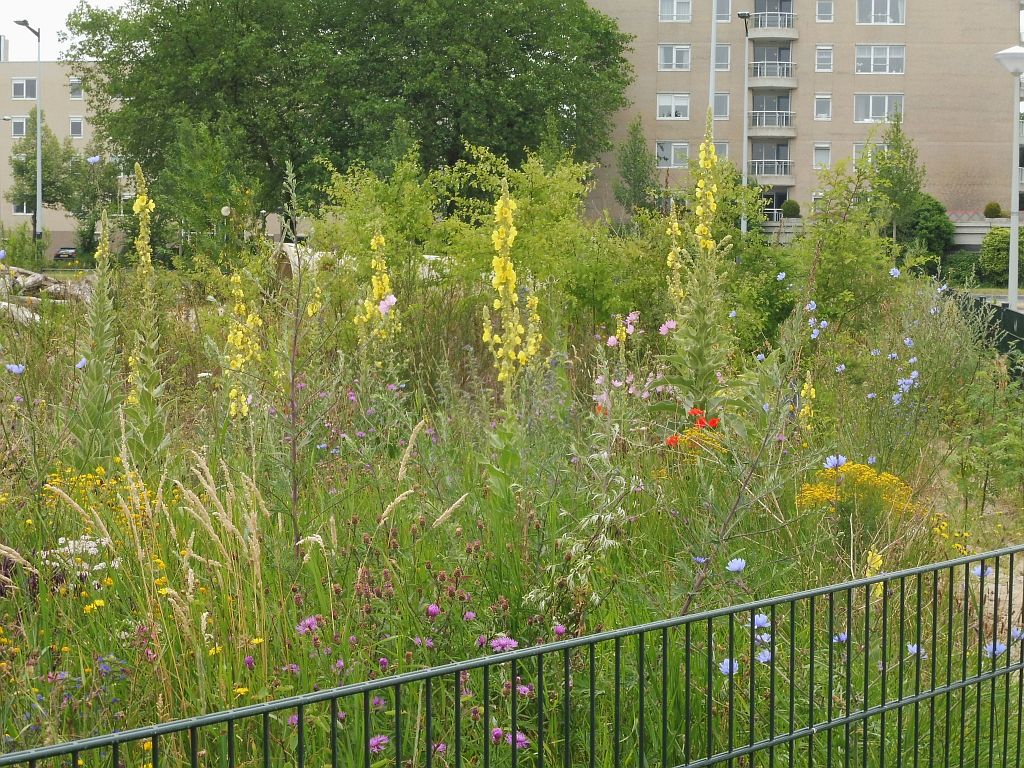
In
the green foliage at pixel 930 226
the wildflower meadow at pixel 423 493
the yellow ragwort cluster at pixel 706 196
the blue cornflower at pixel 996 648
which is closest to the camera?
the wildflower meadow at pixel 423 493

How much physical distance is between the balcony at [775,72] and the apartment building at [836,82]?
62mm

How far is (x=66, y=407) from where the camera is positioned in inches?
245

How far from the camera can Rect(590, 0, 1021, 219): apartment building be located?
55.7 metres

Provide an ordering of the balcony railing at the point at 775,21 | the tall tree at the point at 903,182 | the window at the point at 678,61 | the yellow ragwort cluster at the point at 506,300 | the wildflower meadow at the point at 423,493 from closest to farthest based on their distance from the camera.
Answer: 1. the wildflower meadow at the point at 423,493
2. the yellow ragwort cluster at the point at 506,300
3. the tall tree at the point at 903,182
4. the balcony railing at the point at 775,21
5. the window at the point at 678,61

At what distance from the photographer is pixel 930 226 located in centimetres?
4809

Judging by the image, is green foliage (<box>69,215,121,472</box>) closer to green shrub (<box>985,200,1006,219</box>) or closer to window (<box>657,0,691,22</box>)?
green shrub (<box>985,200,1006,219</box>)

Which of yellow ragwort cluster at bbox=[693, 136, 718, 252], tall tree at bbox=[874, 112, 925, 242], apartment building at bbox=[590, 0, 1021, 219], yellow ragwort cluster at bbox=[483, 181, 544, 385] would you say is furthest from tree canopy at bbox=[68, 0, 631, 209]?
yellow ragwort cluster at bbox=[483, 181, 544, 385]

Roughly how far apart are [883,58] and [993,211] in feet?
28.9

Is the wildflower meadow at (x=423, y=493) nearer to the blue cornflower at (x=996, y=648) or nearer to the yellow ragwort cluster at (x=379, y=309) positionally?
the yellow ragwort cluster at (x=379, y=309)

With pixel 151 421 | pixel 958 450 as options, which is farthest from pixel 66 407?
pixel 958 450

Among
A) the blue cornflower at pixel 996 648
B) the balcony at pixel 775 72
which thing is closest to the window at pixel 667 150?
the balcony at pixel 775 72

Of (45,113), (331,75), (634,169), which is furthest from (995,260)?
(45,113)

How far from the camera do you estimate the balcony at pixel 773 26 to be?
181 feet

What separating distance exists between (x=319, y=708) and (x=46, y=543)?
1.79m
